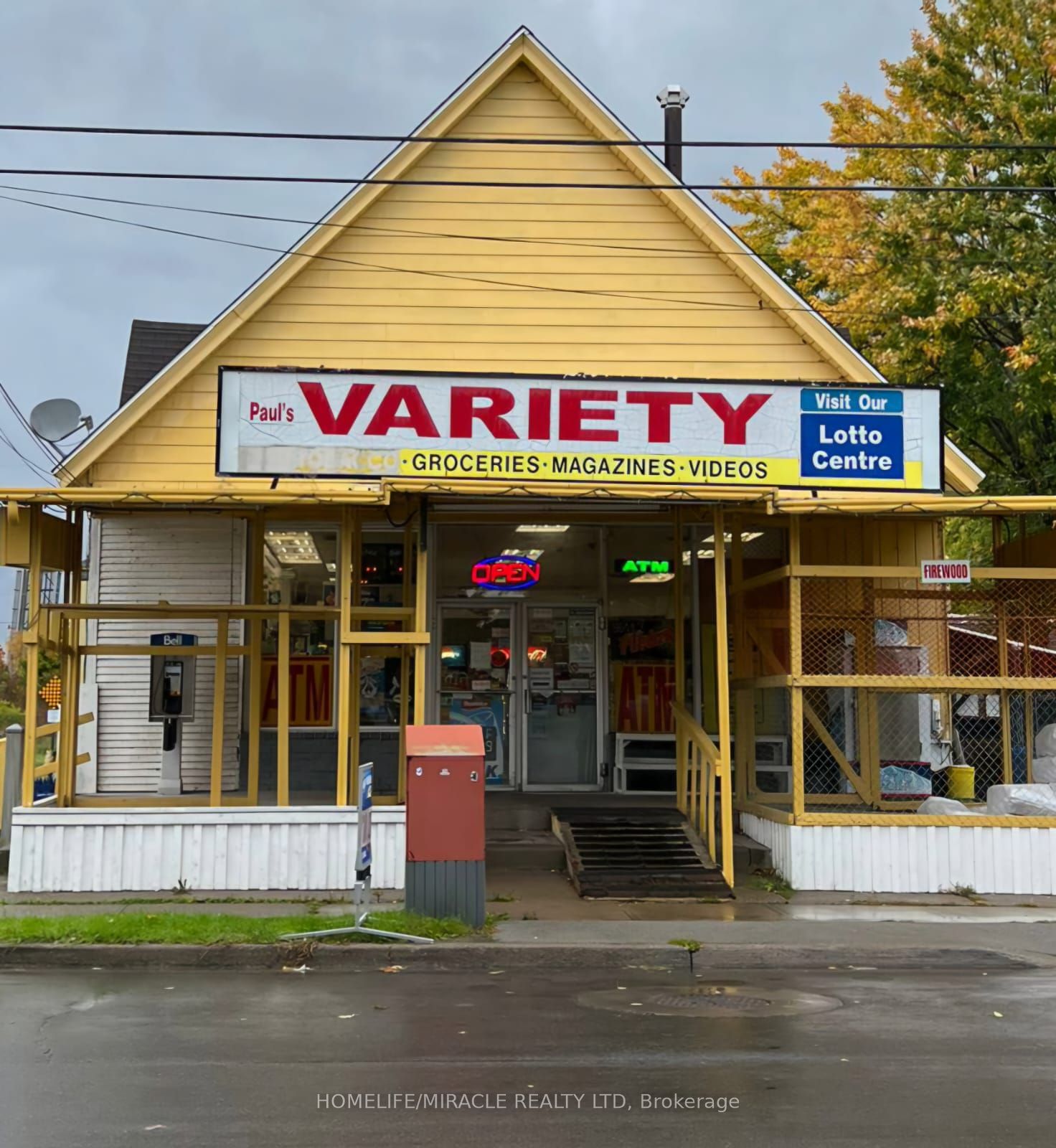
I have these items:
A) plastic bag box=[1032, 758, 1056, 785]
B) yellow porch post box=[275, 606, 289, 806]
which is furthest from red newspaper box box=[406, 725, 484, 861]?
plastic bag box=[1032, 758, 1056, 785]

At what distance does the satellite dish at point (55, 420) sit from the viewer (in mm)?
12648

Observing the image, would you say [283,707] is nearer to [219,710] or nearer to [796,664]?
[219,710]

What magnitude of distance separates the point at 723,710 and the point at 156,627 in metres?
6.51

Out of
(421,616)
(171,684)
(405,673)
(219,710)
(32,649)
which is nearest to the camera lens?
(32,649)

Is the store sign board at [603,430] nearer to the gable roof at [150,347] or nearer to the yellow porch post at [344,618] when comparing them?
the yellow porch post at [344,618]

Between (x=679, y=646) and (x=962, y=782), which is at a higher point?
(x=679, y=646)

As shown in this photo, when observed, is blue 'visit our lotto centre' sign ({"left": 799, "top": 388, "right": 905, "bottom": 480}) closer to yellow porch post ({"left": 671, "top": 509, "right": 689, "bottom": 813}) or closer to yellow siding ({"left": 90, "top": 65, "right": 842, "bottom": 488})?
yellow porch post ({"left": 671, "top": 509, "right": 689, "bottom": 813})

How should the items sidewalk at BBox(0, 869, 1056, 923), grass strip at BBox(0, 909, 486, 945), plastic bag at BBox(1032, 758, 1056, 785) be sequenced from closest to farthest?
grass strip at BBox(0, 909, 486, 945) < sidewalk at BBox(0, 869, 1056, 923) < plastic bag at BBox(1032, 758, 1056, 785)

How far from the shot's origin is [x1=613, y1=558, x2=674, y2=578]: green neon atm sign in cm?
1495

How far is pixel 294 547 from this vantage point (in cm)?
1449

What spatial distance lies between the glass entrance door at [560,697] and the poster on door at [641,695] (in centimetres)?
28

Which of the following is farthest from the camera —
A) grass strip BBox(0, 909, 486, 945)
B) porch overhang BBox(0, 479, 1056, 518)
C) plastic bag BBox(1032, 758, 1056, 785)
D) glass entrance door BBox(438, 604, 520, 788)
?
glass entrance door BBox(438, 604, 520, 788)

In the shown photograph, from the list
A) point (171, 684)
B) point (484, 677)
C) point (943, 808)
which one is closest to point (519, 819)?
point (484, 677)

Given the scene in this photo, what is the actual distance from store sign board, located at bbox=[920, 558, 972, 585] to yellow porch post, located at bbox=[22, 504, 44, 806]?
26.2ft
